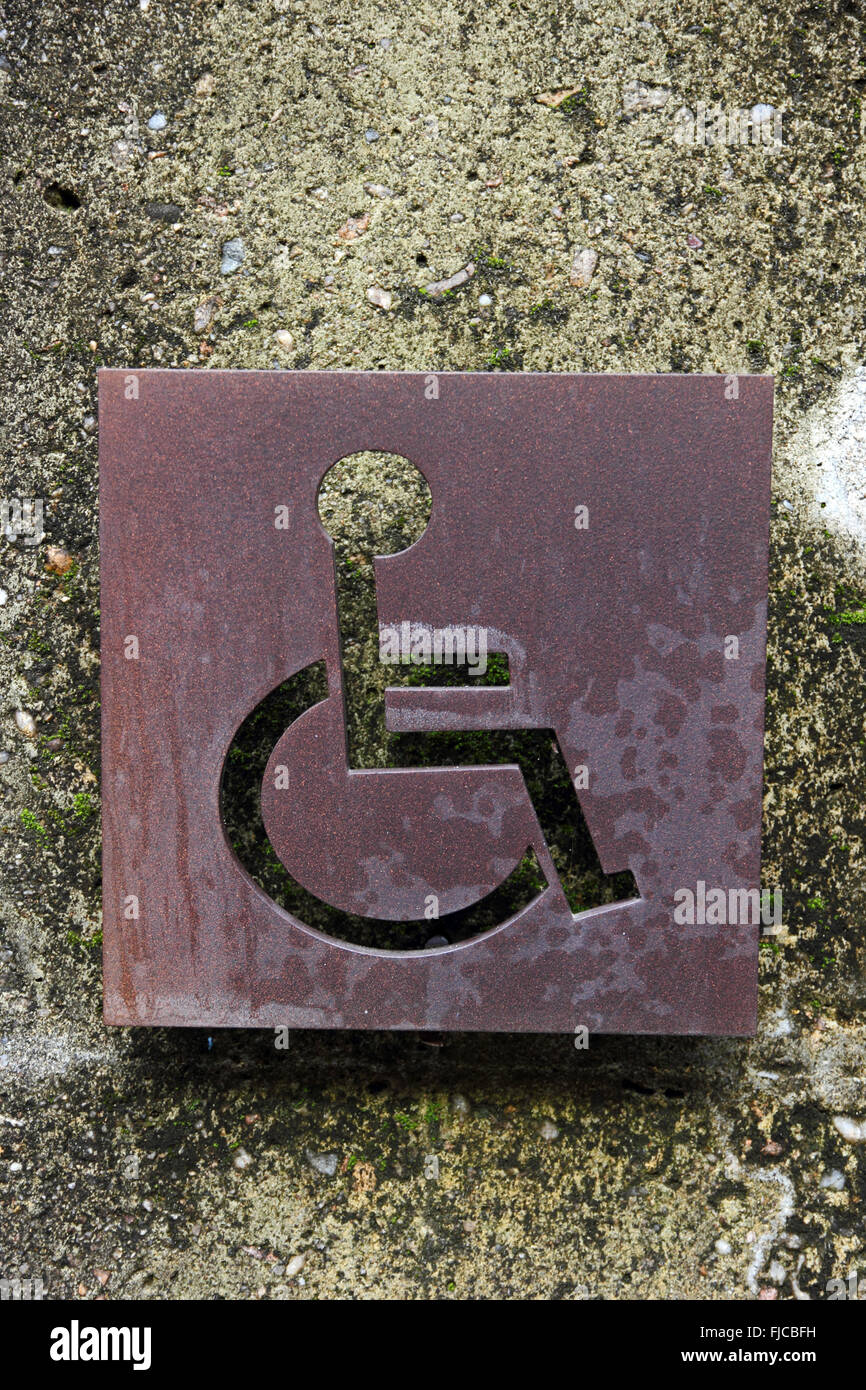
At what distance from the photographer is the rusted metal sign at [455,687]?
69.0 inches

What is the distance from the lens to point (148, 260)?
2.06 m

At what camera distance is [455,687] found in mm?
1793

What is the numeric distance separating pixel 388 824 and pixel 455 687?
299 millimetres

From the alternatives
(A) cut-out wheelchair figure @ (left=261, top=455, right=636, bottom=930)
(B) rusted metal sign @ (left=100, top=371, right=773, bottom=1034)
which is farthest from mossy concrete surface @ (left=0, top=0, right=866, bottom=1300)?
(A) cut-out wheelchair figure @ (left=261, top=455, right=636, bottom=930)

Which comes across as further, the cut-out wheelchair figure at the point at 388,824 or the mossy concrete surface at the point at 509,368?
the mossy concrete surface at the point at 509,368

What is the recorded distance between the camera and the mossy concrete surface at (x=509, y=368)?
201 centimetres

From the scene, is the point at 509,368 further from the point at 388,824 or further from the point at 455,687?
the point at 388,824

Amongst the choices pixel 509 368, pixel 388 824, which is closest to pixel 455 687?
pixel 388 824

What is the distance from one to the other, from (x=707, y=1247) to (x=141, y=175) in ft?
8.79

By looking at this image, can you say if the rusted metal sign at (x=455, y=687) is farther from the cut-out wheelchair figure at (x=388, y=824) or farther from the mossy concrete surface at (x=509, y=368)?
the mossy concrete surface at (x=509, y=368)

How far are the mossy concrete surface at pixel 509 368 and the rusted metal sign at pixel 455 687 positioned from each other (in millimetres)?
289

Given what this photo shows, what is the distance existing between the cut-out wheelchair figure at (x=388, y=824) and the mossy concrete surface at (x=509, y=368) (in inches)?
17.6

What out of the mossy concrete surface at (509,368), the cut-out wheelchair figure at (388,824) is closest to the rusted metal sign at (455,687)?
the cut-out wheelchair figure at (388,824)

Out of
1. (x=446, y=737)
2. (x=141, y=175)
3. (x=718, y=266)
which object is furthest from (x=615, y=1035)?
(x=141, y=175)
